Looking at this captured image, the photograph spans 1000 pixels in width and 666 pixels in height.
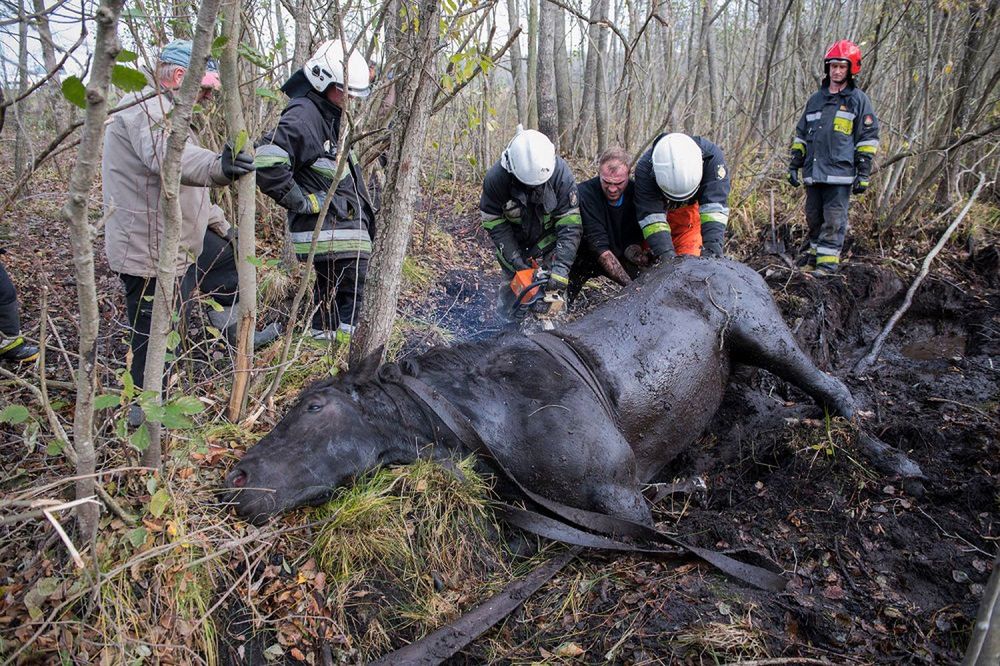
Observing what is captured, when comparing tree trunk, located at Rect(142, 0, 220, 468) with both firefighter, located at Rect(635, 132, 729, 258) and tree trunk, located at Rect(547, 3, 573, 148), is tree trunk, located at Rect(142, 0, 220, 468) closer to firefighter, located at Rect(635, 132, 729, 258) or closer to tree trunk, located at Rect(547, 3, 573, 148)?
firefighter, located at Rect(635, 132, 729, 258)

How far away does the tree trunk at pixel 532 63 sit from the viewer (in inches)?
377

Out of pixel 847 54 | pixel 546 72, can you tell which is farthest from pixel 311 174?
pixel 546 72

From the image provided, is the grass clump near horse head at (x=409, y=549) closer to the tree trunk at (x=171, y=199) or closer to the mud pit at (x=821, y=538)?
the mud pit at (x=821, y=538)

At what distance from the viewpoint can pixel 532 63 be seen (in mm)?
10109

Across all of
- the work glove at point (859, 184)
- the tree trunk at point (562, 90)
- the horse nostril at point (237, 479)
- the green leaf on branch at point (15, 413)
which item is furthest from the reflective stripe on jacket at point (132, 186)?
the tree trunk at point (562, 90)

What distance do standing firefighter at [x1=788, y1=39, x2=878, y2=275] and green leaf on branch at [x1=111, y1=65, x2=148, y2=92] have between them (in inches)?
242

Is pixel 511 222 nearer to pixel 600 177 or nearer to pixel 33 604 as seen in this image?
pixel 600 177

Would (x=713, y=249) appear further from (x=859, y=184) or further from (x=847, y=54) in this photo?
(x=847, y=54)

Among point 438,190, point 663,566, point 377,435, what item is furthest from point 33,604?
point 438,190

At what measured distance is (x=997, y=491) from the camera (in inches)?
123

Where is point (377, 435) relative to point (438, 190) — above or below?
below

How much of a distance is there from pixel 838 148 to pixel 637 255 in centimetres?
275

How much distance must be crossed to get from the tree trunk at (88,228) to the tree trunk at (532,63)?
29.0ft

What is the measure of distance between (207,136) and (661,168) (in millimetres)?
4032
